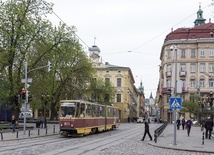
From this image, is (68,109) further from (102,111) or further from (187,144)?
(187,144)

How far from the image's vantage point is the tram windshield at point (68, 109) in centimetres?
3003

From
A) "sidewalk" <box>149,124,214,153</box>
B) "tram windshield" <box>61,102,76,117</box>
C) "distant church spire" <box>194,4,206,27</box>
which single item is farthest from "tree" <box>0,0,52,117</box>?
"distant church spire" <box>194,4,206,27</box>

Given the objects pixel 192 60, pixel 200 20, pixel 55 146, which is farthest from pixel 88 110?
pixel 200 20

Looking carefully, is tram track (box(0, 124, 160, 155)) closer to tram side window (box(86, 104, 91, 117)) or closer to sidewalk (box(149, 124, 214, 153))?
sidewalk (box(149, 124, 214, 153))

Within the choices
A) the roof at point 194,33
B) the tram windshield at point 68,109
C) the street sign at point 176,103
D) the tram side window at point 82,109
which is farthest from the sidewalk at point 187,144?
the roof at point 194,33

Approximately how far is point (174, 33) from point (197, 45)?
6.17 meters

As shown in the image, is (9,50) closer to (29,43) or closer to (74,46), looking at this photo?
(29,43)

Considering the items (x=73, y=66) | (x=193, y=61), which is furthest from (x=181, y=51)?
(x=73, y=66)

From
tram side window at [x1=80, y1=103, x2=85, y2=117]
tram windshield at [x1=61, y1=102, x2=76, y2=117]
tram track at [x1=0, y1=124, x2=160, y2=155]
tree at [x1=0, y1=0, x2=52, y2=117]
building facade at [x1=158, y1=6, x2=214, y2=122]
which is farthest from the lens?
building facade at [x1=158, y1=6, x2=214, y2=122]

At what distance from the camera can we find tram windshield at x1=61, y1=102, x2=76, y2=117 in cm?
3003

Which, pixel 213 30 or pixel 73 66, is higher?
pixel 213 30

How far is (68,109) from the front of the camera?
3022 centimetres

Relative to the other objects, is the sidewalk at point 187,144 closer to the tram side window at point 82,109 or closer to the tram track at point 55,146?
the tram track at point 55,146

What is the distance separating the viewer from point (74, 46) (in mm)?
46562
